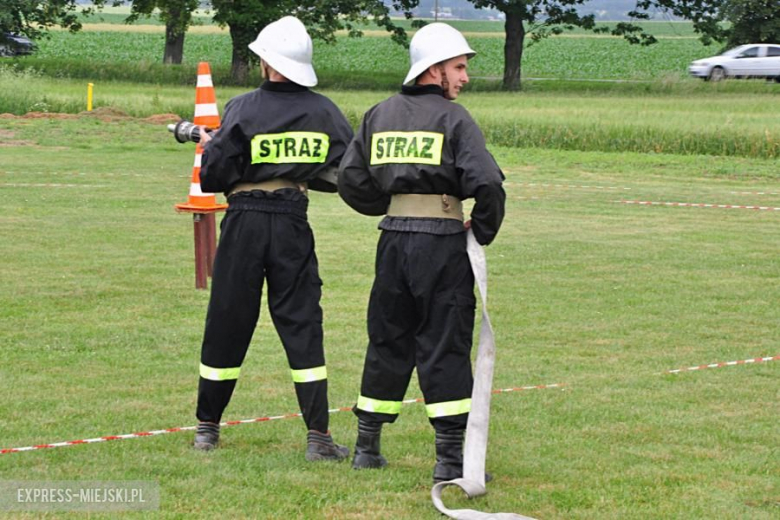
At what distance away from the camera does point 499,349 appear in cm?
848

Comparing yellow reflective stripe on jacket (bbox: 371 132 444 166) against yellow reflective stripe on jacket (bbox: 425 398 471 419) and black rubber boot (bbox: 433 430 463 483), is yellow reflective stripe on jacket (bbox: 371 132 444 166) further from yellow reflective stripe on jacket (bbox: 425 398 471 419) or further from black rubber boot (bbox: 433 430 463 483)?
black rubber boot (bbox: 433 430 463 483)

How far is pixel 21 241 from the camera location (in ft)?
41.8

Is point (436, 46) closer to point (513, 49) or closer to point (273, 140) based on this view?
point (273, 140)

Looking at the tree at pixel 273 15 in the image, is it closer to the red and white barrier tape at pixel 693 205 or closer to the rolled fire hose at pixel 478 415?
the red and white barrier tape at pixel 693 205

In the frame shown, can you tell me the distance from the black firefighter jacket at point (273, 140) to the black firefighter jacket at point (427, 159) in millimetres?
277

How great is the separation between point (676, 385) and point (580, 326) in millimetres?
1789

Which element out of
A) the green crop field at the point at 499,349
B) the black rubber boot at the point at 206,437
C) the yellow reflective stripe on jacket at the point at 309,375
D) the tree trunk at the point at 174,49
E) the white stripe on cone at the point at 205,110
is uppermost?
the white stripe on cone at the point at 205,110

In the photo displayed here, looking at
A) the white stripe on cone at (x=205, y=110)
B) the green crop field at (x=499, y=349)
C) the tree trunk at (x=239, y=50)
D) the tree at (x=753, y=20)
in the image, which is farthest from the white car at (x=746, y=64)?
the white stripe on cone at (x=205, y=110)

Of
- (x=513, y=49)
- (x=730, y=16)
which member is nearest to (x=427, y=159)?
(x=513, y=49)

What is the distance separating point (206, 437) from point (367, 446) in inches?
31.0

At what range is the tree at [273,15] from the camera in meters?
47.5

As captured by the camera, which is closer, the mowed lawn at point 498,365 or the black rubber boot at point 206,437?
the mowed lawn at point 498,365

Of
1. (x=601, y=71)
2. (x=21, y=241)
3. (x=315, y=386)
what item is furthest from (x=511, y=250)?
(x=601, y=71)

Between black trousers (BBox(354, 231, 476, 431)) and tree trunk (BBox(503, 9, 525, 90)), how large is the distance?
149ft
